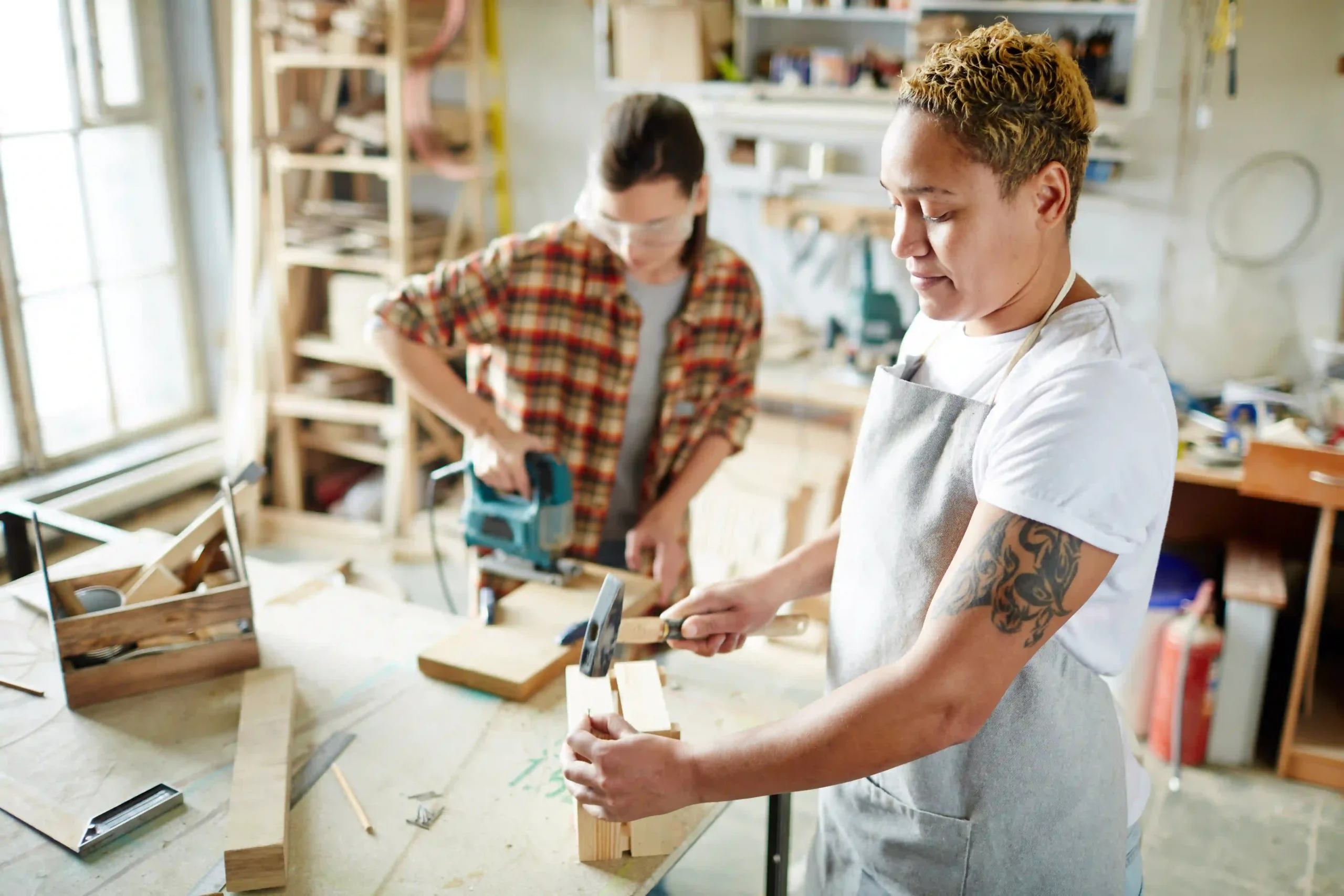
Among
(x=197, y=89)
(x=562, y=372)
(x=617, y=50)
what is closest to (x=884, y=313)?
(x=617, y=50)

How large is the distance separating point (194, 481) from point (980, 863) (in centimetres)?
361

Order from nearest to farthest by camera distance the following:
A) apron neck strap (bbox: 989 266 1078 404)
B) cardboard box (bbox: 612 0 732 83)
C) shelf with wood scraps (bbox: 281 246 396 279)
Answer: apron neck strap (bbox: 989 266 1078 404) → cardboard box (bbox: 612 0 732 83) → shelf with wood scraps (bbox: 281 246 396 279)

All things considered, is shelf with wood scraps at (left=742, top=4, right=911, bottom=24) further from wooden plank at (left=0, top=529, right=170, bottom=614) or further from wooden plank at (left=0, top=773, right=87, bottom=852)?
wooden plank at (left=0, top=773, right=87, bottom=852)

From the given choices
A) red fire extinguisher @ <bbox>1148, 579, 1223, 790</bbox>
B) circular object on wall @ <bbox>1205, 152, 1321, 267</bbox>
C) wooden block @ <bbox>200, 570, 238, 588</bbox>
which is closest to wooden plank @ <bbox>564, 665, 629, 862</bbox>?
wooden block @ <bbox>200, 570, 238, 588</bbox>

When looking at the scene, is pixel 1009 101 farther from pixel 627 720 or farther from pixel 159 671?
pixel 159 671

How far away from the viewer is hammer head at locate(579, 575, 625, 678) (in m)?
1.38

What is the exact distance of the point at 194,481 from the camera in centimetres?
408

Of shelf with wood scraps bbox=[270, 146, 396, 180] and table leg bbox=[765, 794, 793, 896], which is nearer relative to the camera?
table leg bbox=[765, 794, 793, 896]

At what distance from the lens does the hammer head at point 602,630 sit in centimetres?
138

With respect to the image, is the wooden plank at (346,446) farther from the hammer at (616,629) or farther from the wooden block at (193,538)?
the hammer at (616,629)

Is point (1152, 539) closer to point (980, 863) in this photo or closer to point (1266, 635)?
point (980, 863)

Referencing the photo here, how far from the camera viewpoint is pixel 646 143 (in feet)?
6.20

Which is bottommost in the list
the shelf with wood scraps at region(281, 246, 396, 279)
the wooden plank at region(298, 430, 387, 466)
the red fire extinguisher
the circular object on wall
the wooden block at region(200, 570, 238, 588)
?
the red fire extinguisher

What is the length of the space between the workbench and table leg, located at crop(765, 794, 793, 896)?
0.11 metres
